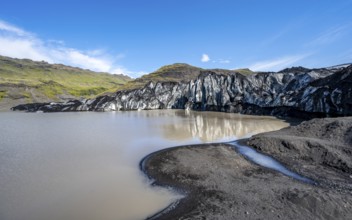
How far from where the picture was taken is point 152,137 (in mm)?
31875

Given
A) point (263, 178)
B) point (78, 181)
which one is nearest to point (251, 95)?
point (263, 178)

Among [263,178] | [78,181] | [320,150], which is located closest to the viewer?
[263,178]

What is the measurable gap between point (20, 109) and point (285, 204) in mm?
103016

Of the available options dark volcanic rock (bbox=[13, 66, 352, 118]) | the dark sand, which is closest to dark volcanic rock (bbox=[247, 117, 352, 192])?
the dark sand

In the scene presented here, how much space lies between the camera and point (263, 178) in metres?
16.2

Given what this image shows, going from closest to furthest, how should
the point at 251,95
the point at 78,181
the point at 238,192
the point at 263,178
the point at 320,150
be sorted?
the point at 238,192 < the point at 263,178 < the point at 78,181 < the point at 320,150 < the point at 251,95

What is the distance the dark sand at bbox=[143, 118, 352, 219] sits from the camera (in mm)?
11836

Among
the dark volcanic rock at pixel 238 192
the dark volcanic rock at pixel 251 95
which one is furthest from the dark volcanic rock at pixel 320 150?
the dark volcanic rock at pixel 251 95

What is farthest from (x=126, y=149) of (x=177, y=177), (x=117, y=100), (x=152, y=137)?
(x=117, y=100)

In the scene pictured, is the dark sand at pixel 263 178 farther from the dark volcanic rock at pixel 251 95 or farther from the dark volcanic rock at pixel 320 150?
the dark volcanic rock at pixel 251 95

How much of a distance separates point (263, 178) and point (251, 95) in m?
52.4

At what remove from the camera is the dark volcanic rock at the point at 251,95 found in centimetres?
4403

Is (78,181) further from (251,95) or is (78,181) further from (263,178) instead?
(251,95)

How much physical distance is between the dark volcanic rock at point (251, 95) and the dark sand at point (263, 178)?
21221 millimetres
